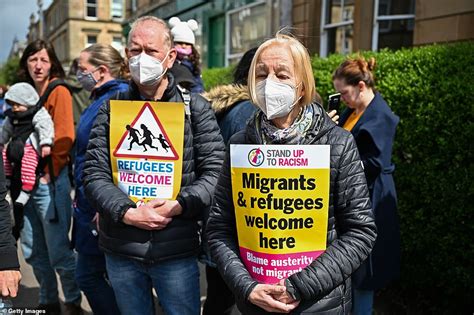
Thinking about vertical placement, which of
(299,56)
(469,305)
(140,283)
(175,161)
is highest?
(299,56)

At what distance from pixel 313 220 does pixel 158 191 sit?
0.90 metres

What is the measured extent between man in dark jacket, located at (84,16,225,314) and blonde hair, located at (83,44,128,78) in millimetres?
852

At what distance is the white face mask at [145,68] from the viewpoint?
2.56 meters

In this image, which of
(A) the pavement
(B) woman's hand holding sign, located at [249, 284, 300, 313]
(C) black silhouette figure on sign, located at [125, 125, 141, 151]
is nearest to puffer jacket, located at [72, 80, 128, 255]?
(C) black silhouette figure on sign, located at [125, 125, 141, 151]

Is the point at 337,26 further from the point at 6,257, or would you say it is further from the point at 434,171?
the point at 6,257

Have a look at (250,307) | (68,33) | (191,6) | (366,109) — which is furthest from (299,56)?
(68,33)

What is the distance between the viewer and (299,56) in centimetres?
201

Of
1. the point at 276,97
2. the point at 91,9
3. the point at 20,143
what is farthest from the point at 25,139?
the point at 91,9

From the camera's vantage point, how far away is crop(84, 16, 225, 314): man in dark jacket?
2465 millimetres

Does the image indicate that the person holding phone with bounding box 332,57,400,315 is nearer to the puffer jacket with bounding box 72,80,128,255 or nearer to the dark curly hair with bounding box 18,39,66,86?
the puffer jacket with bounding box 72,80,128,255

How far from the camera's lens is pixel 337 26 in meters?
8.73

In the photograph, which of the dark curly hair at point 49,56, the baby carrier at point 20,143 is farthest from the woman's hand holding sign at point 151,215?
the dark curly hair at point 49,56

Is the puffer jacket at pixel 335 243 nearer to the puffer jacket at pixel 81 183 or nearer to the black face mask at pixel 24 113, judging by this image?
the puffer jacket at pixel 81 183

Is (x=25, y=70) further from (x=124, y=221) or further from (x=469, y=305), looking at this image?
(x=469, y=305)
